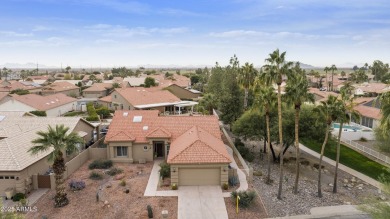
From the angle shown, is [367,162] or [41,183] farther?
[367,162]

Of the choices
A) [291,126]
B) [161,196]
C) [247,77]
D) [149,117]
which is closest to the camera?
[161,196]

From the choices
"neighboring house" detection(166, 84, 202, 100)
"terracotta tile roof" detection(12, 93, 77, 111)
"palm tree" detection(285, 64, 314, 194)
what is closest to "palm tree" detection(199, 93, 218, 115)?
"palm tree" detection(285, 64, 314, 194)

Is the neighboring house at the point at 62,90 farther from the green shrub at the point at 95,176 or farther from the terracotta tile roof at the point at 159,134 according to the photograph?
the green shrub at the point at 95,176

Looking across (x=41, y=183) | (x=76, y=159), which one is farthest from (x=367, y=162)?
(x=41, y=183)

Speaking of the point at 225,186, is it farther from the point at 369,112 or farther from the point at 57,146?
the point at 369,112

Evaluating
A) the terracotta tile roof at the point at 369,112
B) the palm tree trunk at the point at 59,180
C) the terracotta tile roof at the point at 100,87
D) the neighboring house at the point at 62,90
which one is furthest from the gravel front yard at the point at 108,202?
the neighboring house at the point at 62,90

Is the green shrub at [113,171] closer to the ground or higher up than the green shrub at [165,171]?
closer to the ground

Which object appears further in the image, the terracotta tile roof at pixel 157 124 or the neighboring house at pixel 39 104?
the neighboring house at pixel 39 104

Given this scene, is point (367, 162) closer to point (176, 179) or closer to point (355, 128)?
point (355, 128)
